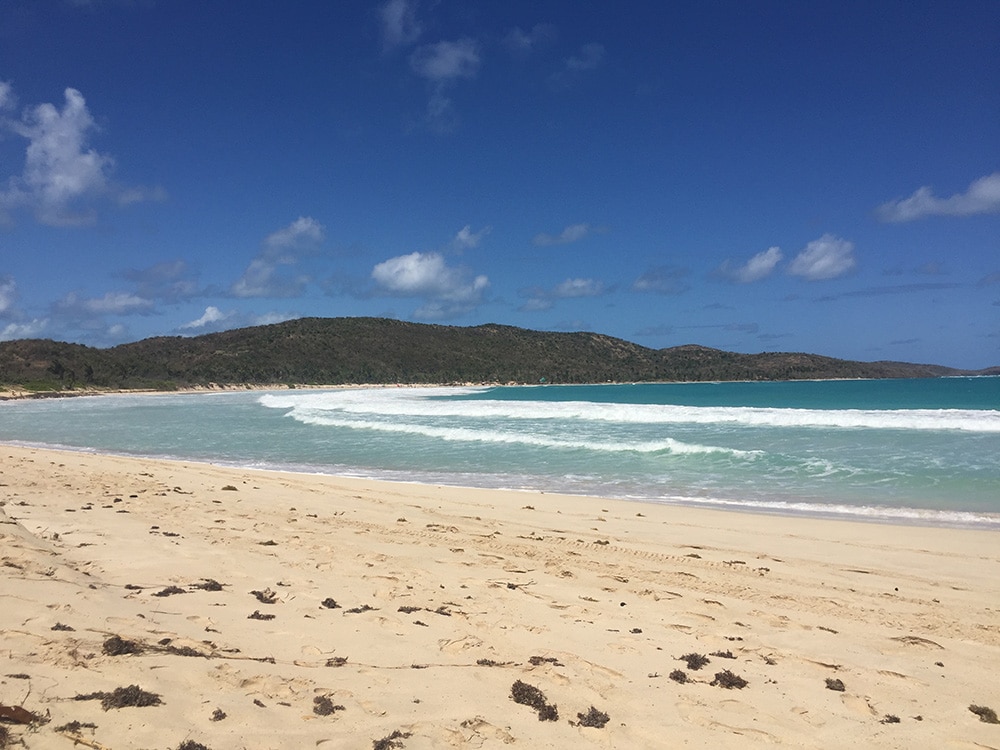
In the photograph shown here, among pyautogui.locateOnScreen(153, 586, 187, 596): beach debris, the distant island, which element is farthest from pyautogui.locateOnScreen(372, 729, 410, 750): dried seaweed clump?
the distant island

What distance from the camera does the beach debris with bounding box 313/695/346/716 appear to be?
348 centimetres

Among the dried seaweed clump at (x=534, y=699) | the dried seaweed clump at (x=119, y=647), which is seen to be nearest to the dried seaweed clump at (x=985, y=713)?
the dried seaweed clump at (x=534, y=699)

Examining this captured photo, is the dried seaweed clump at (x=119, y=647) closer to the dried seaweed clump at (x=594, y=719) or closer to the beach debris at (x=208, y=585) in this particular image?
the beach debris at (x=208, y=585)

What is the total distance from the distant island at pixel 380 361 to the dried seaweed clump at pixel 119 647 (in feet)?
232

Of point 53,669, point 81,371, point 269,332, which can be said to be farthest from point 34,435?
point 269,332

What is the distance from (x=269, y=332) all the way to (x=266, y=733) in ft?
406

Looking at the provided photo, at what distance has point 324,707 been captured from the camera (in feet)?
11.5

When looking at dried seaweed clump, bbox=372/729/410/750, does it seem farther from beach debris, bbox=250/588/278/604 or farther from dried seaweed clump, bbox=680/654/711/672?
beach debris, bbox=250/588/278/604

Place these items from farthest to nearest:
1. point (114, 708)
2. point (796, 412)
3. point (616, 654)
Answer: point (796, 412) < point (616, 654) < point (114, 708)

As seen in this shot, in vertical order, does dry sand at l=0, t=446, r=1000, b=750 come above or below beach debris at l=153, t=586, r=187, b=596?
below

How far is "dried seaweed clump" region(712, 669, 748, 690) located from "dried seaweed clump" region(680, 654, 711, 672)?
0.17 meters

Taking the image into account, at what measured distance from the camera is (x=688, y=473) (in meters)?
14.5

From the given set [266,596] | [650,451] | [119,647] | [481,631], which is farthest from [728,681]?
[650,451]

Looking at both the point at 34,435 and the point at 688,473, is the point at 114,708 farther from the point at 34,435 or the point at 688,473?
the point at 34,435
